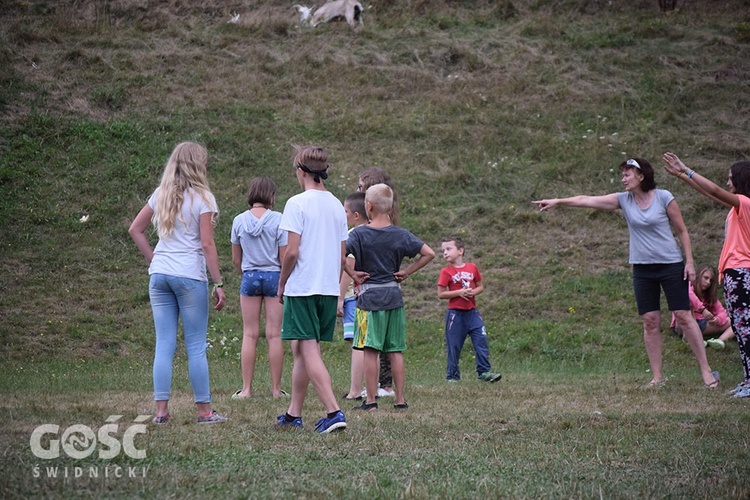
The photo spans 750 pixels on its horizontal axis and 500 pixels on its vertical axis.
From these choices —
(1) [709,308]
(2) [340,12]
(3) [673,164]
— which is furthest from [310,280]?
(2) [340,12]

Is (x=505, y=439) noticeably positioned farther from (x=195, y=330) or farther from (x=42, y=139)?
(x=42, y=139)

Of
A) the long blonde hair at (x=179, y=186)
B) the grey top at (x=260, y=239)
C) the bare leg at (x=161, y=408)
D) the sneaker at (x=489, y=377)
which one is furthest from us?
the sneaker at (x=489, y=377)

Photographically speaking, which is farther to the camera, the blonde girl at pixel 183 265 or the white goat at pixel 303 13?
the white goat at pixel 303 13

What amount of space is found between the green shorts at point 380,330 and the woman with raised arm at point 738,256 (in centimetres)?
270

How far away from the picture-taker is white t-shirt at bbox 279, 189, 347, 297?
5527 mm

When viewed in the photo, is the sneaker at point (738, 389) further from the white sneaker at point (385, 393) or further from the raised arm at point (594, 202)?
the white sneaker at point (385, 393)

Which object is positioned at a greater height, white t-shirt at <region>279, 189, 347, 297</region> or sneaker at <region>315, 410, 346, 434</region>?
white t-shirt at <region>279, 189, 347, 297</region>

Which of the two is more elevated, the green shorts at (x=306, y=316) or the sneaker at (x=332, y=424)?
the green shorts at (x=306, y=316)

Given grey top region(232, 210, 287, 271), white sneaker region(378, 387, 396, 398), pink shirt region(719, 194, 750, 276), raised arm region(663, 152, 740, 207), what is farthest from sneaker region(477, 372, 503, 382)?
raised arm region(663, 152, 740, 207)

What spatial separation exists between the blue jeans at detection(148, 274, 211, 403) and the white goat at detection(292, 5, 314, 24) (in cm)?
1769

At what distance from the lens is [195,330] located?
5.80m

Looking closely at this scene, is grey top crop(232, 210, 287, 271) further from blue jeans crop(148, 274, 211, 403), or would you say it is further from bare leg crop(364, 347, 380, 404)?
blue jeans crop(148, 274, 211, 403)

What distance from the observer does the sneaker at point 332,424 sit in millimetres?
5293

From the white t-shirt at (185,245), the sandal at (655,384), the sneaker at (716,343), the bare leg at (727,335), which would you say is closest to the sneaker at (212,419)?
the white t-shirt at (185,245)
